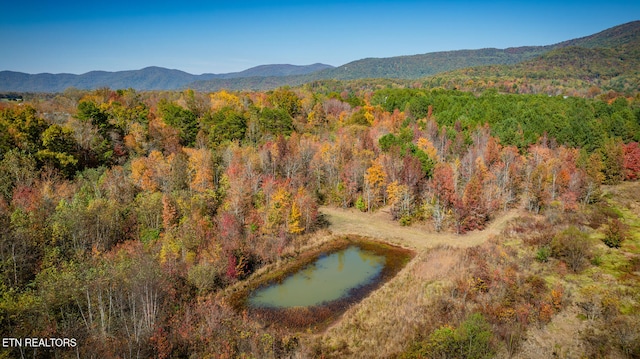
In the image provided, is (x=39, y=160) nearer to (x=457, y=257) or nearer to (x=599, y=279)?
(x=457, y=257)

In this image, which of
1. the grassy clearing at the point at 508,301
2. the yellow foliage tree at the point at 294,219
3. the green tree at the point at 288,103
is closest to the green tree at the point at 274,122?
the green tree at the point at 288,103

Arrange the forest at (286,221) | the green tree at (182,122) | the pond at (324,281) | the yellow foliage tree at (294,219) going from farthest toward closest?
the green tree at (182,122) → the yellow foliage tree at (294,219) → the pond at (324,281) → the forest at (286,221)

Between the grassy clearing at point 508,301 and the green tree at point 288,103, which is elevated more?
the green tree at point 288,103

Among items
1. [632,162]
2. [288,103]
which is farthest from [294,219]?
[632,162]

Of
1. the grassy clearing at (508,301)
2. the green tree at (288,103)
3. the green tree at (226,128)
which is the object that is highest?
the green tree at (288,103)

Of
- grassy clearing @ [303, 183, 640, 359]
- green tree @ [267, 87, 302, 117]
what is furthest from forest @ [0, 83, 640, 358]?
green tree @ [267, 87, 302, 117]

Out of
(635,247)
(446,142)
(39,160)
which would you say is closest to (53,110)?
(39,160)

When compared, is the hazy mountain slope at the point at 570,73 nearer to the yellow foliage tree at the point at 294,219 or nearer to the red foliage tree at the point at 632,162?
the red foliage tree at the point at 632,162
